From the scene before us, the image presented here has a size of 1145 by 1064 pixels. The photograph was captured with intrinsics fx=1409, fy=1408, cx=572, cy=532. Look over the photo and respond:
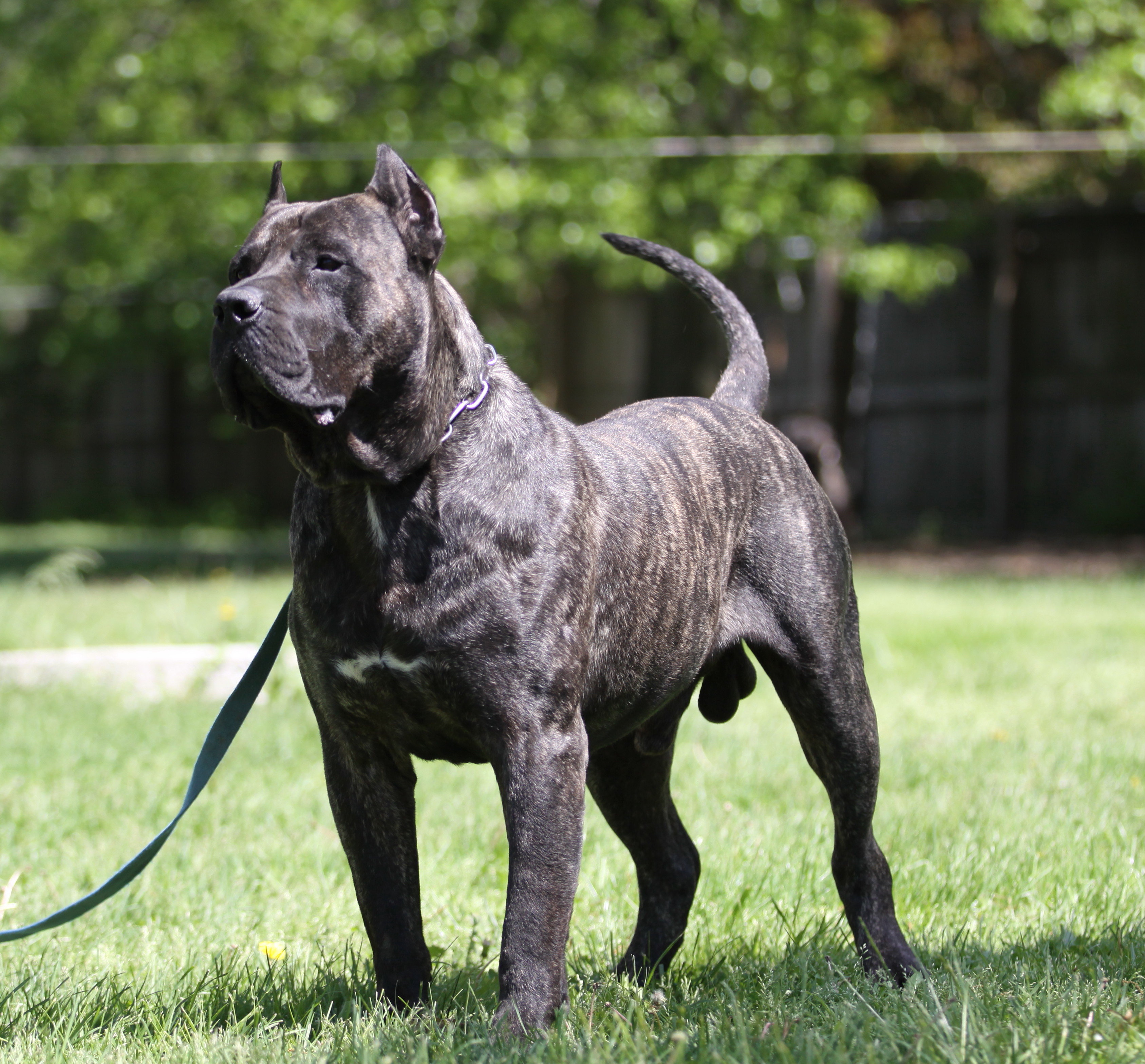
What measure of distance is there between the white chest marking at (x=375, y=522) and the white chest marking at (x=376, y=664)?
0.67 ft

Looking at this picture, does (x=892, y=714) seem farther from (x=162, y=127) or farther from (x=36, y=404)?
(x=36, y=404)

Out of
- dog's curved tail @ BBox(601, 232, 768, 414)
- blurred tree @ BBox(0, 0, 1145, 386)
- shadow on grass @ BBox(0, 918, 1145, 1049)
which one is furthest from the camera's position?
blurred tree @ BBox(0, 0, 1145, 386)

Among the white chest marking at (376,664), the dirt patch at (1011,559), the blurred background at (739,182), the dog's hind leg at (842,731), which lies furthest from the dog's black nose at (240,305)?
the dirt patch at (1011,559)

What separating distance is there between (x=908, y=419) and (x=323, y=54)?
26.6 ft

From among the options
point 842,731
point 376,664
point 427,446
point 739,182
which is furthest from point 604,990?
Answer: point 739,182

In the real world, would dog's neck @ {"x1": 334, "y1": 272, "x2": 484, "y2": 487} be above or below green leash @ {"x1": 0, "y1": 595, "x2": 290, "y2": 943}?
above

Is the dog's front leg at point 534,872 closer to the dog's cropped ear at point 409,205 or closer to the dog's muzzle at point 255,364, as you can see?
the dog's muzzle at point 255,364

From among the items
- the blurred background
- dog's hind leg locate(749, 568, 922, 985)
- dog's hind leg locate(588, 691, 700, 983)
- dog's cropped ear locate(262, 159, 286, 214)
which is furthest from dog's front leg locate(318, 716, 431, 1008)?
the blurred background

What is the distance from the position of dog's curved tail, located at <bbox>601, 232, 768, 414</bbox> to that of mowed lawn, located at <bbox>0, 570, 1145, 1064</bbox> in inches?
53.2

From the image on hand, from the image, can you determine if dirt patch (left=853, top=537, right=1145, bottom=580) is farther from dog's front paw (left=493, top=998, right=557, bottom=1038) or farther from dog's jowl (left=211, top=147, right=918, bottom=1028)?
dog's front paw (left=493, top=998, right=557, bottom=1038)

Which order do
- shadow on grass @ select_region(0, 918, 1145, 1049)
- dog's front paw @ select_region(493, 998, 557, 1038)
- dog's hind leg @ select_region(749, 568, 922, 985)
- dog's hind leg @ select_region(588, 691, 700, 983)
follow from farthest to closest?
dog's hind leg @ select_region(588, 691, 700, 983) → dog's hind leg @ select_region(749, 568, 922, 985) → shadow on grass @ select_region(0, 918, 1145, 1049) → dog's front paw @ select_region(493, 998, 557, 1038)

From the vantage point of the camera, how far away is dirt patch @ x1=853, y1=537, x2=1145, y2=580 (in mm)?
12578

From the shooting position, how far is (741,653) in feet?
11.6

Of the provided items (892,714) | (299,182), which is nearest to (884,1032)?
(892,714)
